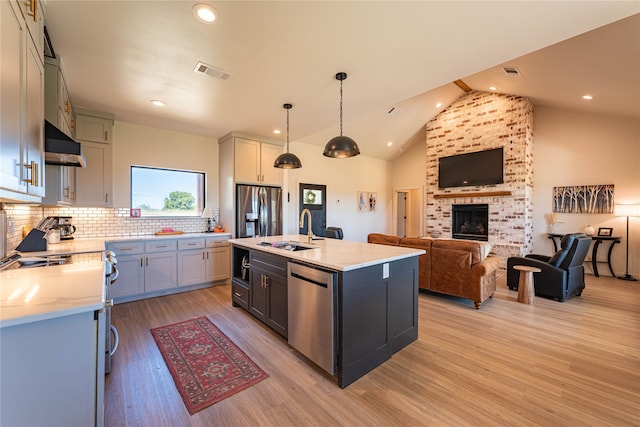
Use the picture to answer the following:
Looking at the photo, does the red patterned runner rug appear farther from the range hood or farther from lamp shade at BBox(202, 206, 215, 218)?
lamp shade at BBox(202, 206, 215, 218)

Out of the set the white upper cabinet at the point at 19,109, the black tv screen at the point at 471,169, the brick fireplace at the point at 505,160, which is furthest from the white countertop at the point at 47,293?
the black tv screen at the point at 471,169

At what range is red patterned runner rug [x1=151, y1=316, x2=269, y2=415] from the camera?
6.36 ft

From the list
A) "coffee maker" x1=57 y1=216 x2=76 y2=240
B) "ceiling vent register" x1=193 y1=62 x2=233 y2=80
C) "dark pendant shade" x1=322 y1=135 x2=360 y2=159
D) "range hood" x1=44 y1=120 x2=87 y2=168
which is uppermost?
"ceiling vent register" x1=193 y1=62 x2=233 y2=80

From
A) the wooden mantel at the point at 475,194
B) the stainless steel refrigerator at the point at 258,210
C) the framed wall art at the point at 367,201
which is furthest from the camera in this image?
the framed wall art at the point at 367,201

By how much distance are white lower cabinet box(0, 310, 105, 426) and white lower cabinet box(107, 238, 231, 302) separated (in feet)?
9.97

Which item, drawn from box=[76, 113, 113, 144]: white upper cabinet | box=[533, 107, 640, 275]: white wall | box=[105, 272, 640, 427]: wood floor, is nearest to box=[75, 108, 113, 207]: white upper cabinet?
box=[76, 113, 113, 144]: white upper cabinet

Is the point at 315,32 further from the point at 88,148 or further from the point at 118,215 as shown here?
the point at 118,215

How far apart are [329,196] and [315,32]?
208 inches

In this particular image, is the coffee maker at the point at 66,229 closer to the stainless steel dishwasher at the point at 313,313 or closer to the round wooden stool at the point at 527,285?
the stainless steel dishwasher at the point at 313,313

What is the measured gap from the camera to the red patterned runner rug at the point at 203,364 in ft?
6.36

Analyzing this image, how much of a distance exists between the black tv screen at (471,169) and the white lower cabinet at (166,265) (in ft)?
18.8

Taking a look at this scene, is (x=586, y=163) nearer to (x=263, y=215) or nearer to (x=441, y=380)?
(x=441, y=380)

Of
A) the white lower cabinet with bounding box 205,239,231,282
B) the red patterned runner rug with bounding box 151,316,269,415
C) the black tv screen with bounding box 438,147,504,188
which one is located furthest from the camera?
the black tv screen with bounding box 438,147,504,188

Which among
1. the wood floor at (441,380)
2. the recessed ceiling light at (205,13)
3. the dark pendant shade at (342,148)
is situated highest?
the recessed ceiling light at (205,13)
